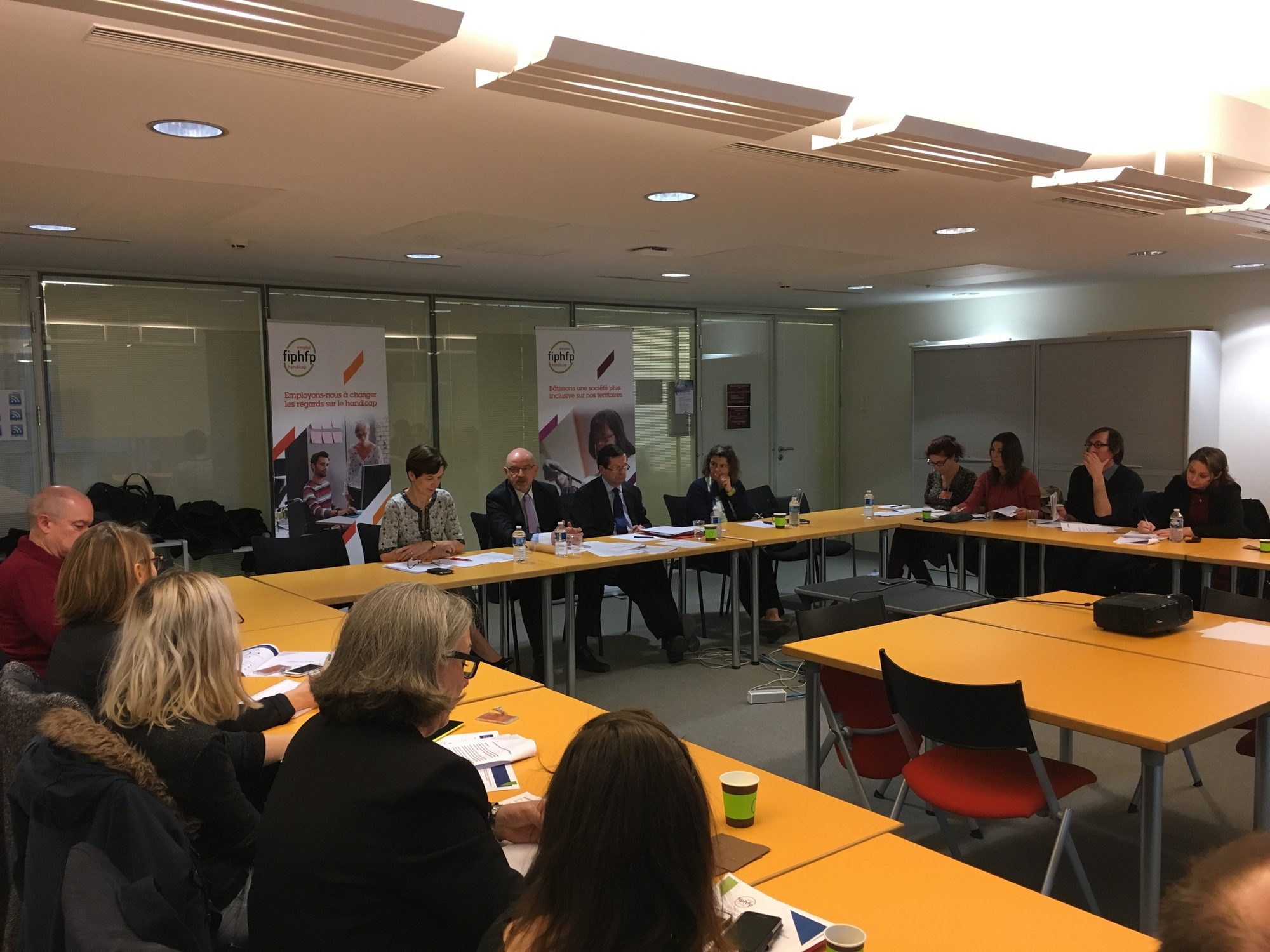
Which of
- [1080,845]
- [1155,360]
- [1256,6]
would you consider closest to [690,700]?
[1080,845]

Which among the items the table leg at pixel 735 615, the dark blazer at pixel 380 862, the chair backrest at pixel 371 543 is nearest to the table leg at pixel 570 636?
the table leg at pixel 735 615

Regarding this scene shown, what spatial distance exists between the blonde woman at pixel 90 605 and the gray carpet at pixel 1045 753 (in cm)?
268

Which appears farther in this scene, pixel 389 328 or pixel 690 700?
pixel 389 328

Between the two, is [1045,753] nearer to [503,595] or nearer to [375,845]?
[503,595]

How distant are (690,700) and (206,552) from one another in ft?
12.0

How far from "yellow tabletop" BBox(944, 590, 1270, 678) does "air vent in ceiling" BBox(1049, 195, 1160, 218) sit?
5.78 feet

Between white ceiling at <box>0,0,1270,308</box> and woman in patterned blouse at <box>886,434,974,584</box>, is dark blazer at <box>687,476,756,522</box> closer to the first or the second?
woman in patterned blouse at <box>886,434,974,584</box>

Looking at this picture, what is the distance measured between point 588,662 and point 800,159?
11.2ft

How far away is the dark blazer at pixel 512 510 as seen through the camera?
5949 mm

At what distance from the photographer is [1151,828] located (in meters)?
2.48

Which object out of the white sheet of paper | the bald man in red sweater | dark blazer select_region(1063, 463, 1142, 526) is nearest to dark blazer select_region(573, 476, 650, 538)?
dark blazer select_region(1063, 463, 1142, 526)

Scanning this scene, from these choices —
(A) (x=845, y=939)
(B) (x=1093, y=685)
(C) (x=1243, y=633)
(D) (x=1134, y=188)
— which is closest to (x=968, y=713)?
(B) (x=1093, y=685)

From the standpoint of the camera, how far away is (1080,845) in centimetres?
348

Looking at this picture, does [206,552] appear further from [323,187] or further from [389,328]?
[323,187]
